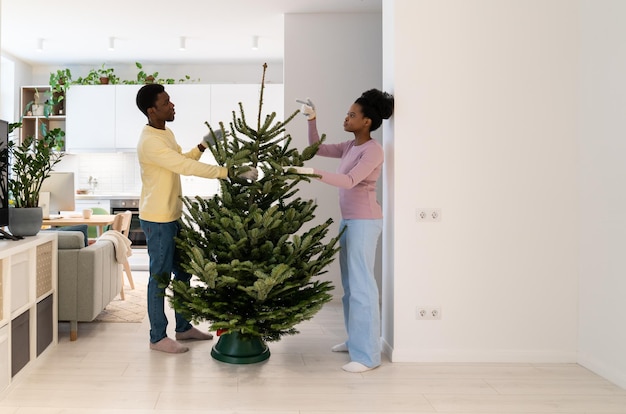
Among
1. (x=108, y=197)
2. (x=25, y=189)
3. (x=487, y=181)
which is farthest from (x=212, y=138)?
(x=108, y=197)

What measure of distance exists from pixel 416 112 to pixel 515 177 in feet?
2.34

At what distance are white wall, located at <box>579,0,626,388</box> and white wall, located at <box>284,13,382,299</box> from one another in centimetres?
222

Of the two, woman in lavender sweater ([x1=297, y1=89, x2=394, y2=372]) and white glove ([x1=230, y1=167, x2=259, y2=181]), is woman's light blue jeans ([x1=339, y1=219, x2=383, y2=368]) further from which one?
white glove ([x1=230, y1=167, x2=259, y2=181])

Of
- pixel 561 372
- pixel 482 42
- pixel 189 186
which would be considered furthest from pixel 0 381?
pixel 189 186

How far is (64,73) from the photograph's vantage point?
7113 millimetres

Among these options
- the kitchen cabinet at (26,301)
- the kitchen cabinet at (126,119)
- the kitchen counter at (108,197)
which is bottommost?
the kitchen cabinet at (26,301)

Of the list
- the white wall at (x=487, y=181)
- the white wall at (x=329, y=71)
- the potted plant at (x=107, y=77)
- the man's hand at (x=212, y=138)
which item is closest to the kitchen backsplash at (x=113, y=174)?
the potted plant at (x=107, y=77)

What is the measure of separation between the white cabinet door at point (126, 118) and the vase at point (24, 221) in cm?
396

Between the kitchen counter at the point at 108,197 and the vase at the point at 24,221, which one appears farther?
the kitchen counter at the point at 108,197

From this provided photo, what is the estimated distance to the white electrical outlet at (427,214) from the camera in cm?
329

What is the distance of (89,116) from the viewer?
7.07 m

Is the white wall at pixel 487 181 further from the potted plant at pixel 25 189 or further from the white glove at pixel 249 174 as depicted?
the potted plant at pixel 25 189

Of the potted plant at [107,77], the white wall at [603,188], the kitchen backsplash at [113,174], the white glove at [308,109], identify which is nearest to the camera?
the white wall at [603,188]

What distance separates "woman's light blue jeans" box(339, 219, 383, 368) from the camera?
123 inches
